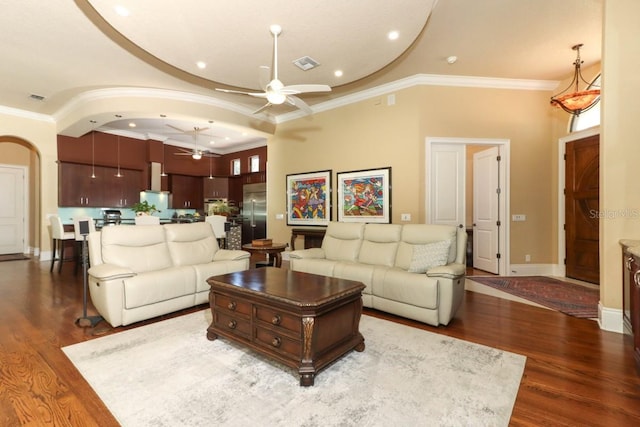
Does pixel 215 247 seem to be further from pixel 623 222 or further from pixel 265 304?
pixel 623 222

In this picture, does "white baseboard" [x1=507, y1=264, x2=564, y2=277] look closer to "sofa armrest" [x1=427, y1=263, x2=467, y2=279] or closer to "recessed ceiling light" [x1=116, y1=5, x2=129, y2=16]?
"sofa armrest" [x1=427, y1=263, x2=467, y2=279]

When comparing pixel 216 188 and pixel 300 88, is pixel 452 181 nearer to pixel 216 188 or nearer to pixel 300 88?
pixel 300 88

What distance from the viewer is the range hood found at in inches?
313

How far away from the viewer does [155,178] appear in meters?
8.02

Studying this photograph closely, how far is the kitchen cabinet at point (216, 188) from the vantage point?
933 cm

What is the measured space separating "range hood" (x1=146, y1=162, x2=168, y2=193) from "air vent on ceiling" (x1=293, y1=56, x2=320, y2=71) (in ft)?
18.6

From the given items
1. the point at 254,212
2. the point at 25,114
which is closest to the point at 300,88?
the point at 254,212

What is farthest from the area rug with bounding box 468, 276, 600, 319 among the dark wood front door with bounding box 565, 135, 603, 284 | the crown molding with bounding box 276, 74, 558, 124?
the crown molding with bounding box 276, 74, 558, 124

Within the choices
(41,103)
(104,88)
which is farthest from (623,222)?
(41,103)

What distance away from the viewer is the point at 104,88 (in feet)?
16.7

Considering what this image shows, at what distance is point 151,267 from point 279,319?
2.11m

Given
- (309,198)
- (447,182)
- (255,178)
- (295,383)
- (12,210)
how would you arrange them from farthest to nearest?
(255,178)
(12,210)
(309,198)
(447,182)
(295,383)

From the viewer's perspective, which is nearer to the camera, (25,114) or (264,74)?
(264,74)

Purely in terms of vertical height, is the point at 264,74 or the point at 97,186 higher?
the point at 264,74
